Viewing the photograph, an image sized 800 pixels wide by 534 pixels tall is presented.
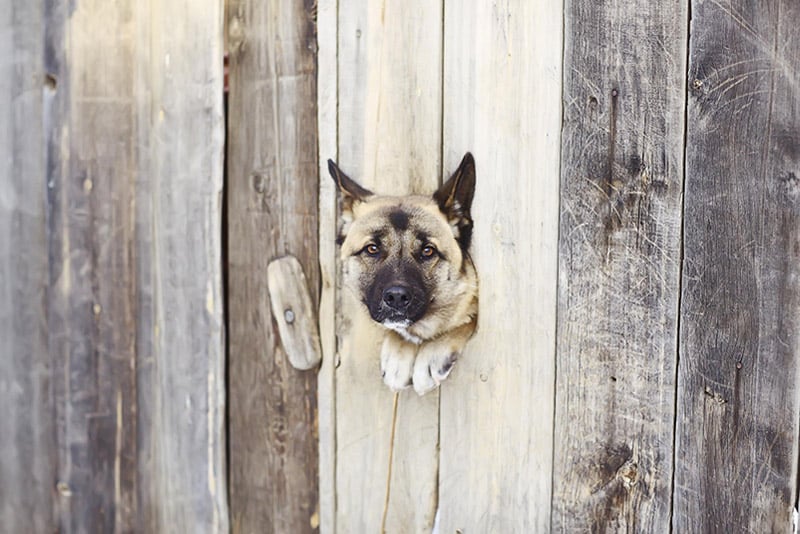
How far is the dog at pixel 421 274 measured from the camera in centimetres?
172

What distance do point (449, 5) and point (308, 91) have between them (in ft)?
1.28

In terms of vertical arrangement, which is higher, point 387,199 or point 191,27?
point 191,27

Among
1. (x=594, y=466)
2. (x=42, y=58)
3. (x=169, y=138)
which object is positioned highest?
(x=42, y=58)

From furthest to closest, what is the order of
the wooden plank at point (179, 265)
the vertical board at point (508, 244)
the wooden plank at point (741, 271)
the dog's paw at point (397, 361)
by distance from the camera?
1. the wooden plank at point (179, 265)
2. the dog's paw at point (397, 361)
3. the vertical board at point (508, 244)
4. the wooden plank at point (741, 271)

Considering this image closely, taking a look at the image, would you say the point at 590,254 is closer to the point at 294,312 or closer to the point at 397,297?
the point at 397,297

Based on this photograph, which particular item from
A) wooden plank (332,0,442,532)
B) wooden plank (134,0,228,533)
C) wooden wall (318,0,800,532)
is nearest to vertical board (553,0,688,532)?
wooden wall (318,0,800,532)

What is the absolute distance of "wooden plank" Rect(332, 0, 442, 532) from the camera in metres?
1.76

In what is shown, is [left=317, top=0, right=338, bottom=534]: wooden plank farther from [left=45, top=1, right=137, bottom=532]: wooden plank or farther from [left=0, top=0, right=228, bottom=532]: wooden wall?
[left=45, top=1, right=137, bottom=532]: wooden plank

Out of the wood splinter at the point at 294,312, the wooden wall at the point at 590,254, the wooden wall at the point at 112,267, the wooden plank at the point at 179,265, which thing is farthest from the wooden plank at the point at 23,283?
the wooden wall at the point at 590,254

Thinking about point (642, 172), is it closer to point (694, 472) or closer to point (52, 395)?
point (694, 472)

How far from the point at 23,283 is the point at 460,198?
1277mm

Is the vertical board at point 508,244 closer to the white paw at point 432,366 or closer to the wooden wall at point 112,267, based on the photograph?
the white paw at point 432,366

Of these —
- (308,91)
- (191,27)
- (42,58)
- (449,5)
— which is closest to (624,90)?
(449,5)

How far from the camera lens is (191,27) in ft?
6.37
